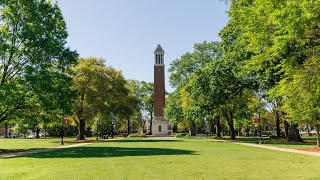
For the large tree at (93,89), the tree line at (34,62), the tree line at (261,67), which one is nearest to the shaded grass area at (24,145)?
the tree line at (34,62)

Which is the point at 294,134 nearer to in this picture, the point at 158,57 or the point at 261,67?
the point at 261,67

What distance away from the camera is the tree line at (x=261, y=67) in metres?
13.1

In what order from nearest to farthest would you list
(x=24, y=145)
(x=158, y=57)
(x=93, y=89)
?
(x=24, y=145), (x=93, y=89), (x=158, y=57)

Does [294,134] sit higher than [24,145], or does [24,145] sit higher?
[294,134]

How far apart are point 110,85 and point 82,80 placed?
592 cm

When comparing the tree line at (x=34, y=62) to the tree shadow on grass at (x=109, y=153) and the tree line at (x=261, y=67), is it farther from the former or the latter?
the tree line at (x=261, y=67)

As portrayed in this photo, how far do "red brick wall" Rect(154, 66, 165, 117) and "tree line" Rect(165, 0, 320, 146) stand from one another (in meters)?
5.27

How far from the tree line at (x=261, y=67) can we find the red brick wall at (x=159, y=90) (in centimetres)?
527

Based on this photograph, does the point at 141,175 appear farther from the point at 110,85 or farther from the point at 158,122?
the point at 158,122

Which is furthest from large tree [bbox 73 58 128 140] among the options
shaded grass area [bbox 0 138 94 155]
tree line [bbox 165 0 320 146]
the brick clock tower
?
the brick clock tower

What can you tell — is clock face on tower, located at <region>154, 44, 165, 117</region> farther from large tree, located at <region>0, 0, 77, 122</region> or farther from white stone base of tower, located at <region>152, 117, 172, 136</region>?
large tree, located at <region>0, 0, 77, 122</region>

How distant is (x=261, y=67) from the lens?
18.2 meters

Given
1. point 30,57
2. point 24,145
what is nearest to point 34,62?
point 30,57

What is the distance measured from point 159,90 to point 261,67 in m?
65.0
